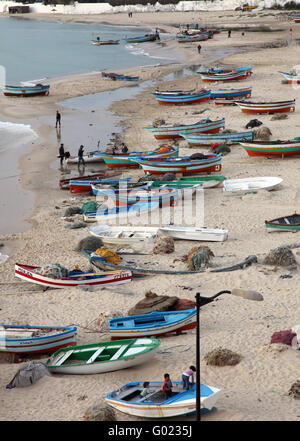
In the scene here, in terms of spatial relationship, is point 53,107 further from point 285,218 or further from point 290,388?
point 290,388

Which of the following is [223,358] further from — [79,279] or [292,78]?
[292,78]

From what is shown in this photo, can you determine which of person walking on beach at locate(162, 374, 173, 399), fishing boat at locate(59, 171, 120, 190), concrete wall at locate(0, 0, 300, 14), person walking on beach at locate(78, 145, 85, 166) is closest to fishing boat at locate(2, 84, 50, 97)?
person walking on beach at locate(78, 145, 85, 166)

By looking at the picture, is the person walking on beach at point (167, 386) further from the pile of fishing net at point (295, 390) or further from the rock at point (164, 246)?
the rock at point (164, 246)

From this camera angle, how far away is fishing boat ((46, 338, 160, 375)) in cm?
1464

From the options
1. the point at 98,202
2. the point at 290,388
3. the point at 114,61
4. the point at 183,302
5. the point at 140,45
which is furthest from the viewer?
the point at 140,45

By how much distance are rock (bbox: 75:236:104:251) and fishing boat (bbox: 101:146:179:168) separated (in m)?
8.97

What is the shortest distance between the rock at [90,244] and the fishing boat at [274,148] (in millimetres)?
11558

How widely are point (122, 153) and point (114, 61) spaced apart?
43.7 m

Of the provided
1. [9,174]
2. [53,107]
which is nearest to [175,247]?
[9,174]

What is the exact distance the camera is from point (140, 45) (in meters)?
85.8

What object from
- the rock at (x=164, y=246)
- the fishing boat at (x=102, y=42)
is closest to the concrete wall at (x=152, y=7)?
the fishing boat at (x=102, y=42)

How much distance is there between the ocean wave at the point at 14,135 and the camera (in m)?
38.6

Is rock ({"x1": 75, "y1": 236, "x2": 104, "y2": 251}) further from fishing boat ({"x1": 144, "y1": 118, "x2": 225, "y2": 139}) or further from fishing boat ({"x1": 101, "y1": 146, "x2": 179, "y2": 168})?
fishing boat ({"x1": 144, "y1": 118, "x2": 225, "y2": 139})

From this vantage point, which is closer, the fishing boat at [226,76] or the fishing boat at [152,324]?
the fishing boat at [152,324]
